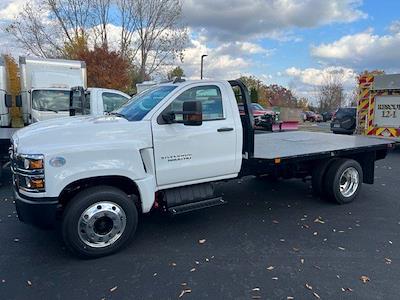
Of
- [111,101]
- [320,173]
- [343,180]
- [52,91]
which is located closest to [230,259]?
[320,173]

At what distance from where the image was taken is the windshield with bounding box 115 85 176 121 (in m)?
4.53

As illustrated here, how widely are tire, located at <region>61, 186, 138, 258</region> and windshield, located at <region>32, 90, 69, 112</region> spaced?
7.42 meters

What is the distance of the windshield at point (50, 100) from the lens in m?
10.6

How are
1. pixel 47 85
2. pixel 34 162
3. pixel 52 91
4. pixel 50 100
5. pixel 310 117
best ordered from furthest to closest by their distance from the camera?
pixel 310 117 < pixel 47 85 < pixel 52 91 < pixel 50 100 < pixel 34 162

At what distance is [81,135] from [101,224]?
42.4 inches

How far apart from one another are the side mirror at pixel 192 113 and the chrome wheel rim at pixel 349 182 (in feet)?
11.2

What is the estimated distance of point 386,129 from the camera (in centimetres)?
1221

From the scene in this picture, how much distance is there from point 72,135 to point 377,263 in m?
3.82

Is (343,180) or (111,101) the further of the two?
(111,101)

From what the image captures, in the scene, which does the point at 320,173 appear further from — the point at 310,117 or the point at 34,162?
the point at 310,117

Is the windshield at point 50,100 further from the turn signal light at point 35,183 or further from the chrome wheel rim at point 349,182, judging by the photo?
the chrome wheel rim at point 349,182

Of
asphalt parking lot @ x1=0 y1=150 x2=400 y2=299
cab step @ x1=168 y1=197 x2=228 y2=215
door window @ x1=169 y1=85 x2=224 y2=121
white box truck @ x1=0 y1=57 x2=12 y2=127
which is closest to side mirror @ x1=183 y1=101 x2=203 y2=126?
door window @ x1=169 y1=85 x2=224 y2=121

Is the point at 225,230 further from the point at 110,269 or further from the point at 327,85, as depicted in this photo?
the point at 327,85

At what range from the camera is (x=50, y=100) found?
10719mm
